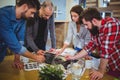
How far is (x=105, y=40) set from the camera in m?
1.82

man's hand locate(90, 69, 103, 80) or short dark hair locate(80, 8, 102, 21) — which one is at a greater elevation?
short dark hair locate(80, 8, 102, 21)

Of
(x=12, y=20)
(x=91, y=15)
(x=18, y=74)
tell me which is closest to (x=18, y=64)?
(x=18, y=74)

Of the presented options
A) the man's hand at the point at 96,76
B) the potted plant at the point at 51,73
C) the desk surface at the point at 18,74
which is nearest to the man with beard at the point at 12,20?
the desk surface at the point at 18,74

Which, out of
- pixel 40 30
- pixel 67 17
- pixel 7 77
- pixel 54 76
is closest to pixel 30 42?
pixel 40 30

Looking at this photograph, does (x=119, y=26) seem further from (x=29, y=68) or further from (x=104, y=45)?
(x=29, y=68)

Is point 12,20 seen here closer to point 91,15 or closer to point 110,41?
point 91,15

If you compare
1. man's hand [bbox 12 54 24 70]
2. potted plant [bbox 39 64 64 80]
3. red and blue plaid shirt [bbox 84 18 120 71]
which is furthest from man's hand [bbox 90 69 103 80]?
man's hand [bbox 12 54 24 70]

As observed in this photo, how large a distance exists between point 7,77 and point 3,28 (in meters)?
0.42

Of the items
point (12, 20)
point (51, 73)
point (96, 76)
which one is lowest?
point (96, 76)

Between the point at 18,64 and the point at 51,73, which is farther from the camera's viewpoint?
the point at 18,64

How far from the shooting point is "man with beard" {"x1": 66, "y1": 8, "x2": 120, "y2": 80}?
181 cm

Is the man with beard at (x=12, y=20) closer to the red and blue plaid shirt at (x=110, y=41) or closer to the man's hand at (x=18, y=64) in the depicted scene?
the man's hand at (x=18, y=64)

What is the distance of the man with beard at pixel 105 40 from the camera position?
71.2 inches

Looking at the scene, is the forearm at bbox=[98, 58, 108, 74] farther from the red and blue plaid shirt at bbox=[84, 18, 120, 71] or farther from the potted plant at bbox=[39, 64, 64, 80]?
the potted plant at bbox=[39, 64, 64, 80]
